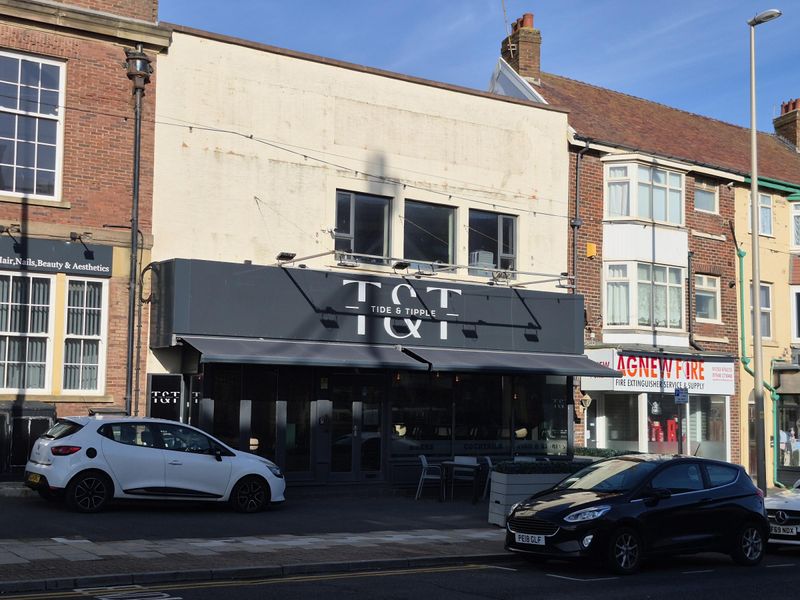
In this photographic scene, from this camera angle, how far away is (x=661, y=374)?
2614 centimetres

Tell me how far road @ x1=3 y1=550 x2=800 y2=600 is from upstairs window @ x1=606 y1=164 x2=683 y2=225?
14192 millimetres

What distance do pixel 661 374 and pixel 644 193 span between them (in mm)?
4813

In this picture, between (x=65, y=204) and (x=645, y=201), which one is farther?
(x=645, y=201)

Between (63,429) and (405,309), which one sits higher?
(405,309)

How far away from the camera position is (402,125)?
74.8 ft

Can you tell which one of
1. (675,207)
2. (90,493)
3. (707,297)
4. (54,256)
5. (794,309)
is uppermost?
(675,207)

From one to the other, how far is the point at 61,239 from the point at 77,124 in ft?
7.31

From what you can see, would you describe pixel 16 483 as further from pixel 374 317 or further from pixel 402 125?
pixel 402 125

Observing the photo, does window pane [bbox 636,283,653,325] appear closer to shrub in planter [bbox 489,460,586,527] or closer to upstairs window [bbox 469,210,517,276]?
upstairs window [bbox 469,210,517,276]

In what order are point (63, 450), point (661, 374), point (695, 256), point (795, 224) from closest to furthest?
point (63, 450)
point (661, 374)
point (695, 256)
point (795, 224)

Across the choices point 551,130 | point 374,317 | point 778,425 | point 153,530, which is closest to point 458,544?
point 153,530

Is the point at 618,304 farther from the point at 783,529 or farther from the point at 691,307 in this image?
A: the point at 783,529

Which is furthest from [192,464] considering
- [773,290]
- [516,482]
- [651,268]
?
[773,290]

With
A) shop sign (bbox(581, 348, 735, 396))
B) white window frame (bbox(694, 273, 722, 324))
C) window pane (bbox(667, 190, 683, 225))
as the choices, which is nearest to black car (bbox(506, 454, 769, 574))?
shop sign (bbox(581, 348, 735, 396))
